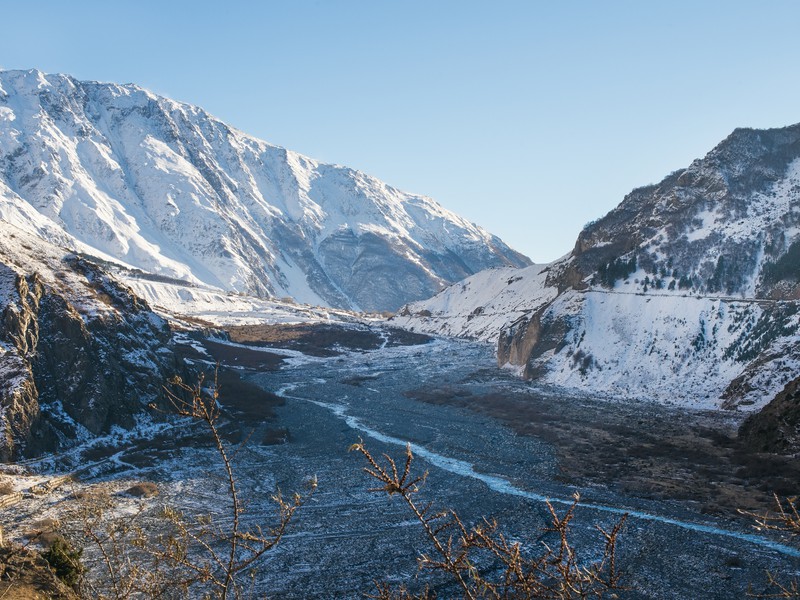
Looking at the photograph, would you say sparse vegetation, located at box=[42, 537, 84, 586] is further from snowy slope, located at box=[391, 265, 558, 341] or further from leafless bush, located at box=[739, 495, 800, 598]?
snowy slope, located at box=[391, 265, 558, 341]

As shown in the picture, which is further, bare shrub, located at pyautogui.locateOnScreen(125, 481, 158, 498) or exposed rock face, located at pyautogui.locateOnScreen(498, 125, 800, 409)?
exposed rock face, located at pyautogui.locateOnScreen(498, 125, 800, 409)

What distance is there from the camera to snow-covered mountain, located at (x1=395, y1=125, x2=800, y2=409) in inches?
2687

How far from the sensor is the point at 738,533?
98.5ft

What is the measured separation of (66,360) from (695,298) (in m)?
69.5

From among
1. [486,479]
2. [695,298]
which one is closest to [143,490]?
[486,479]

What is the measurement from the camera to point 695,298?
80.1 meters

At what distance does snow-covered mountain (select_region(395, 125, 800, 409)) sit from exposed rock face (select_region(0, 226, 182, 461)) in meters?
50.2

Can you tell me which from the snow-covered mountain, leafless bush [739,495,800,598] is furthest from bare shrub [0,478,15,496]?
the snow-covered mountain

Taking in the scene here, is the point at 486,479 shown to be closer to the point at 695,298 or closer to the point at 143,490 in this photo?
the point at 143,490

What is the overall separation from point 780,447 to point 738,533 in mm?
16923

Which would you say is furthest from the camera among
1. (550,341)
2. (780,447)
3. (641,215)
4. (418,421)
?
(641,215)

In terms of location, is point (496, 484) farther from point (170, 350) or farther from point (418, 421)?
point (170, 350)

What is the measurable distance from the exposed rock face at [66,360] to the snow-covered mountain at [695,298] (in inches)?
1977

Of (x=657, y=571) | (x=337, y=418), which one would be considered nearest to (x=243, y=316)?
(x=337, y=418)
